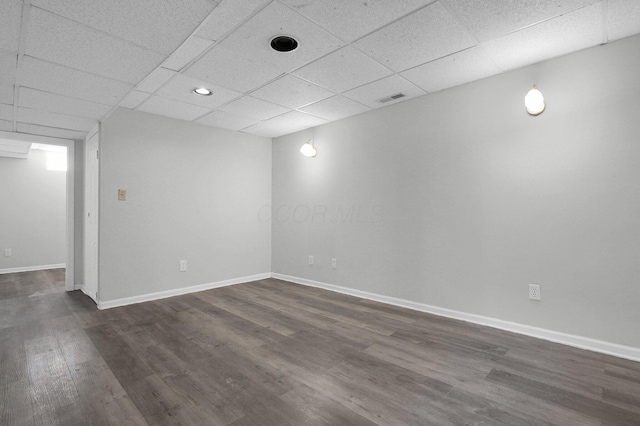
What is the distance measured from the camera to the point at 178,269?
4086 mm

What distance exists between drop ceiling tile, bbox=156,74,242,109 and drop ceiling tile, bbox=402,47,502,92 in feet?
6.13

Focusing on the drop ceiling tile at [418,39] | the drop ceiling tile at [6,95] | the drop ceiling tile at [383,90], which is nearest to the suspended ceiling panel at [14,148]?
the drop ceiling tile at [6,95]

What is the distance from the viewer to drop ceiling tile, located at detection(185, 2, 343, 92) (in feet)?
6.68

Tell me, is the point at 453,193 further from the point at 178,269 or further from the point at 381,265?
the point at 178,269

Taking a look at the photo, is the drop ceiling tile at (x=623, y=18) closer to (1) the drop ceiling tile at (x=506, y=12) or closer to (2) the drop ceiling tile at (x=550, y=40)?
(2) the drop ceiling tile at (x=550, y=40)

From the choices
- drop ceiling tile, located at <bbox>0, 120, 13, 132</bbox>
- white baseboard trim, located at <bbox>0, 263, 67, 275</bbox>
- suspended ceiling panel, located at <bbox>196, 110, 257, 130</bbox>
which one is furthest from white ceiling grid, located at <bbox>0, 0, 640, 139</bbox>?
white baseboard trim, located at <bbox>0, 263, 67, 275</bbox>

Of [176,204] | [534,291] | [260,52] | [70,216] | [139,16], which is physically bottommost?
[534,291]

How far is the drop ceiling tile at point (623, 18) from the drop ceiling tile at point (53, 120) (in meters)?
4.89

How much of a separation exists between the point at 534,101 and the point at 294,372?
292 cm

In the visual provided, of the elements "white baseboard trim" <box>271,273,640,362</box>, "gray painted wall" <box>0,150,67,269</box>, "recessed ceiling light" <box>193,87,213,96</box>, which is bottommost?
"white baseboard trim" <box>271,273,640,362</box>

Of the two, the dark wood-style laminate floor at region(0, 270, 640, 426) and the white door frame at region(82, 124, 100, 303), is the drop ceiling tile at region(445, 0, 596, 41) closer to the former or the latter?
the dark wood-style laminate floor at region(0, 270, 640, 426)

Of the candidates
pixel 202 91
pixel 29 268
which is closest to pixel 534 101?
pixel 202 91

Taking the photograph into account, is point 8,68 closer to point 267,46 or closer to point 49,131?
point 267,46

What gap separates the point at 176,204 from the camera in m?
4.09
